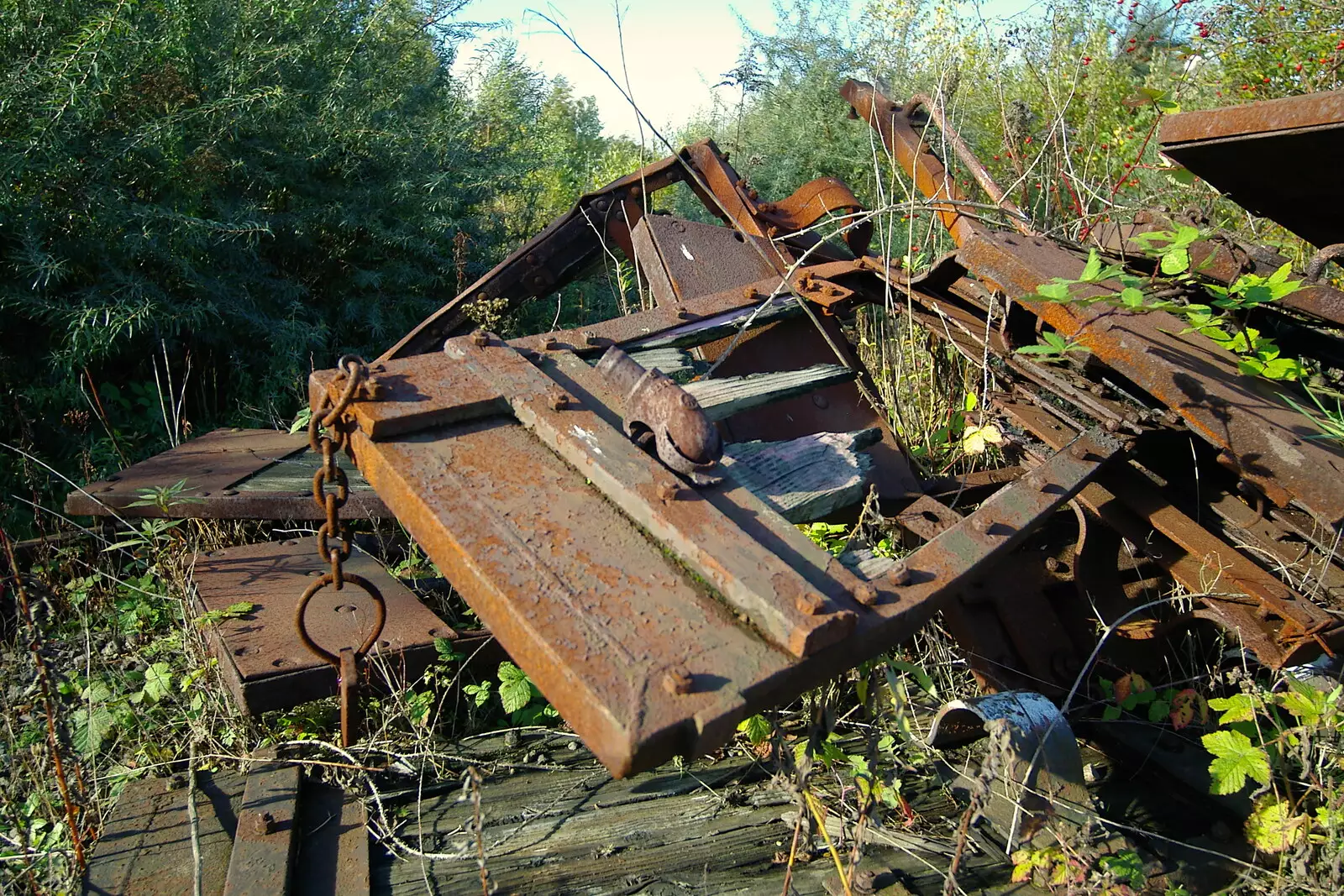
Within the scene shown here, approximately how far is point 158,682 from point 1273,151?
3.49 meters

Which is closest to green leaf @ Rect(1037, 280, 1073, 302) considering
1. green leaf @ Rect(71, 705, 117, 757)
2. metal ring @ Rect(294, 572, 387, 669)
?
metal ring @ Rect(294, 572, 387, 669)

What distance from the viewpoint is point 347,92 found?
6109 millimetres

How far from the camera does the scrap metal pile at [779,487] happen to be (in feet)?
4.77

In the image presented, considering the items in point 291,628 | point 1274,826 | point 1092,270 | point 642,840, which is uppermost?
point 1092,270

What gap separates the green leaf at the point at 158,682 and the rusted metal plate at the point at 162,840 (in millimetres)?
666

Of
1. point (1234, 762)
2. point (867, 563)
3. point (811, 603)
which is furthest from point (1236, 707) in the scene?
point (811, 603)

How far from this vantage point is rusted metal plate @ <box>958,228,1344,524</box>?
2035 millimetres

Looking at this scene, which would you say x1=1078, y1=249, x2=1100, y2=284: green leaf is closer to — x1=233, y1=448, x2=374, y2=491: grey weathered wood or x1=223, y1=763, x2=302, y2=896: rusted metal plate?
x1=223, y1=763, x2=302, y2=896: rusted metal plate

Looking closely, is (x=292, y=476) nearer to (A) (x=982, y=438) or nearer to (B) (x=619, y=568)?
(B) (x=619, y=568)

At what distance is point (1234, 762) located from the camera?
6.99ft

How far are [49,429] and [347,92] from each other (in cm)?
289

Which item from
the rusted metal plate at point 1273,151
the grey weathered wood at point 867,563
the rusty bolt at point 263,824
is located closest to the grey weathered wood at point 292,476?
the rusty bolt at point 263,824

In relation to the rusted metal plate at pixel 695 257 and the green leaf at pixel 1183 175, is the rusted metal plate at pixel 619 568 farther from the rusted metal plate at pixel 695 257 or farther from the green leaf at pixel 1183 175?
the rusted metal plate at pixel 695 257

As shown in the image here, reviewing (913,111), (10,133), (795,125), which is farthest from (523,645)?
(795,125)
